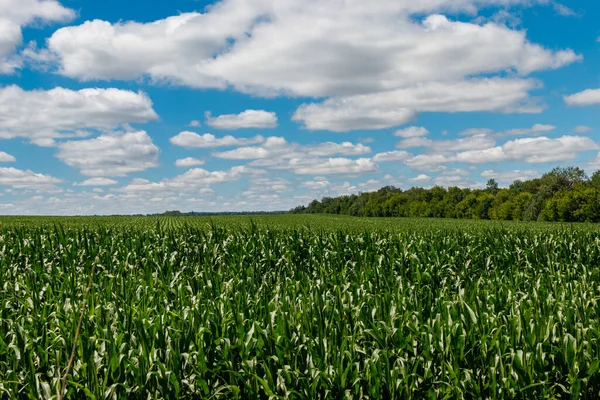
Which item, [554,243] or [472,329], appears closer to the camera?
[472,329]

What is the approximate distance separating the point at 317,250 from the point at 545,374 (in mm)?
9598

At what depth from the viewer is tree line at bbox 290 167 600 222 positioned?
7956cm

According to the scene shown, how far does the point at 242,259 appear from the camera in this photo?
13.9 m

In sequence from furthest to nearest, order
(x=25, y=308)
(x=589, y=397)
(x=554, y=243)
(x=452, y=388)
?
1. (x=554, y=243)
2. (x=25, y=308)
3. (x=589, y=397)
4. (x=452, y=388)

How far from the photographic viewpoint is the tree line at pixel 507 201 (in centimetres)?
7956

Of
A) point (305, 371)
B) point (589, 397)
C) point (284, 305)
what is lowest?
point (589, 397)

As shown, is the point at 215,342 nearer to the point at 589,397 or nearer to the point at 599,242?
the point at 589,397

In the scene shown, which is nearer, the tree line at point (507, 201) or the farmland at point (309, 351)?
the farmland at point (309, 351)

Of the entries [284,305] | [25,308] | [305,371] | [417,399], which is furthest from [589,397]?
[25,308]

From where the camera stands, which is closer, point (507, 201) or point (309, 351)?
point (309, 351)

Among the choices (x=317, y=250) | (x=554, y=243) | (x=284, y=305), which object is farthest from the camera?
(x=554, y=243)

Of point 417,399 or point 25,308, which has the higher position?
point 25,308

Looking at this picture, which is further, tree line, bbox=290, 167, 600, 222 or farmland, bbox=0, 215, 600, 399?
tree line, bbox=290, 167, 600, 222

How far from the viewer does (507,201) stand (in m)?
101
